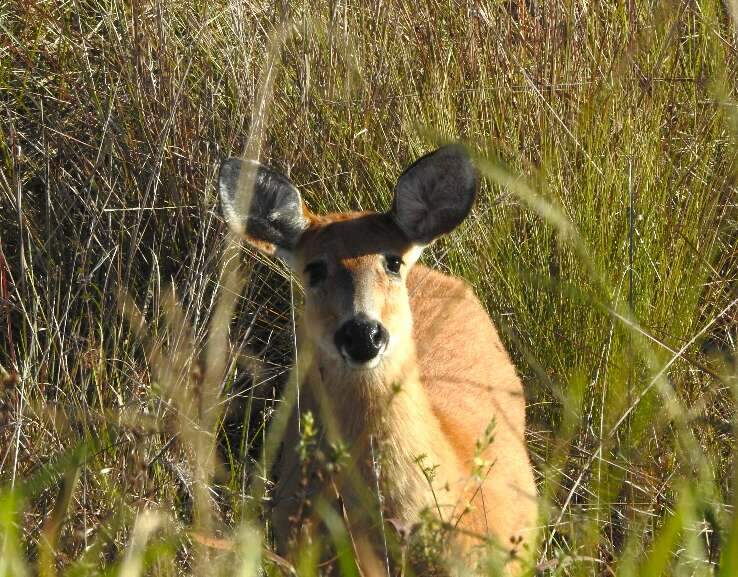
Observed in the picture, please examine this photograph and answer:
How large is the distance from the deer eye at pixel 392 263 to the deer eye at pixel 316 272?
0.19 metres

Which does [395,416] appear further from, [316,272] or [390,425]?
[316,272]

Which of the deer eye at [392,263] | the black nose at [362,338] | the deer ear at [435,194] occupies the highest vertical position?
the deer ear at [435,194]

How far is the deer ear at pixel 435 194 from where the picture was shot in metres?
3.76

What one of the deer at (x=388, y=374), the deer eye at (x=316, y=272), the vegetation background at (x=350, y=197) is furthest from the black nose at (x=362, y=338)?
the vegetation background at (x=350, y=197)

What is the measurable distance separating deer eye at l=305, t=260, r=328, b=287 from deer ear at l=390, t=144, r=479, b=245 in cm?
31

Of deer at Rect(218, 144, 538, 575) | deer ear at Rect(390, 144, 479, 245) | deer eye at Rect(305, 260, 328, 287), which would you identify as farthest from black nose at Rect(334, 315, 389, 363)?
deer ear at Rect(390, 144, 479, 245)

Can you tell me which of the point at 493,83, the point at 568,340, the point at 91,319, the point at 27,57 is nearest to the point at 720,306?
the point at 568,340

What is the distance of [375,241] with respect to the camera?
150 inches

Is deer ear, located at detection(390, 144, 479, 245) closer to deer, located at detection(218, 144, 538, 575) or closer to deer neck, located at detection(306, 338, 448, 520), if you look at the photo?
deer, located at detection(218, 144, 538, 575)

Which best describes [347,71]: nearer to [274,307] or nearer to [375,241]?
[274,307]

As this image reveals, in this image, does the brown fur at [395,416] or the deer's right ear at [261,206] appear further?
the deer's right ear at [261,206]

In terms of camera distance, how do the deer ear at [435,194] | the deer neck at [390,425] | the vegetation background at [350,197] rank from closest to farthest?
the deer neck at [390,425]
the deer ear at [435,194]
the vegetation background at [350,197]

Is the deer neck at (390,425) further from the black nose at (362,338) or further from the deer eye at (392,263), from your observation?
the deer eye at (392,263)

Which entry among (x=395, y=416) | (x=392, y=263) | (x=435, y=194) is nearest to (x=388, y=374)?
(x=395, y=416)
